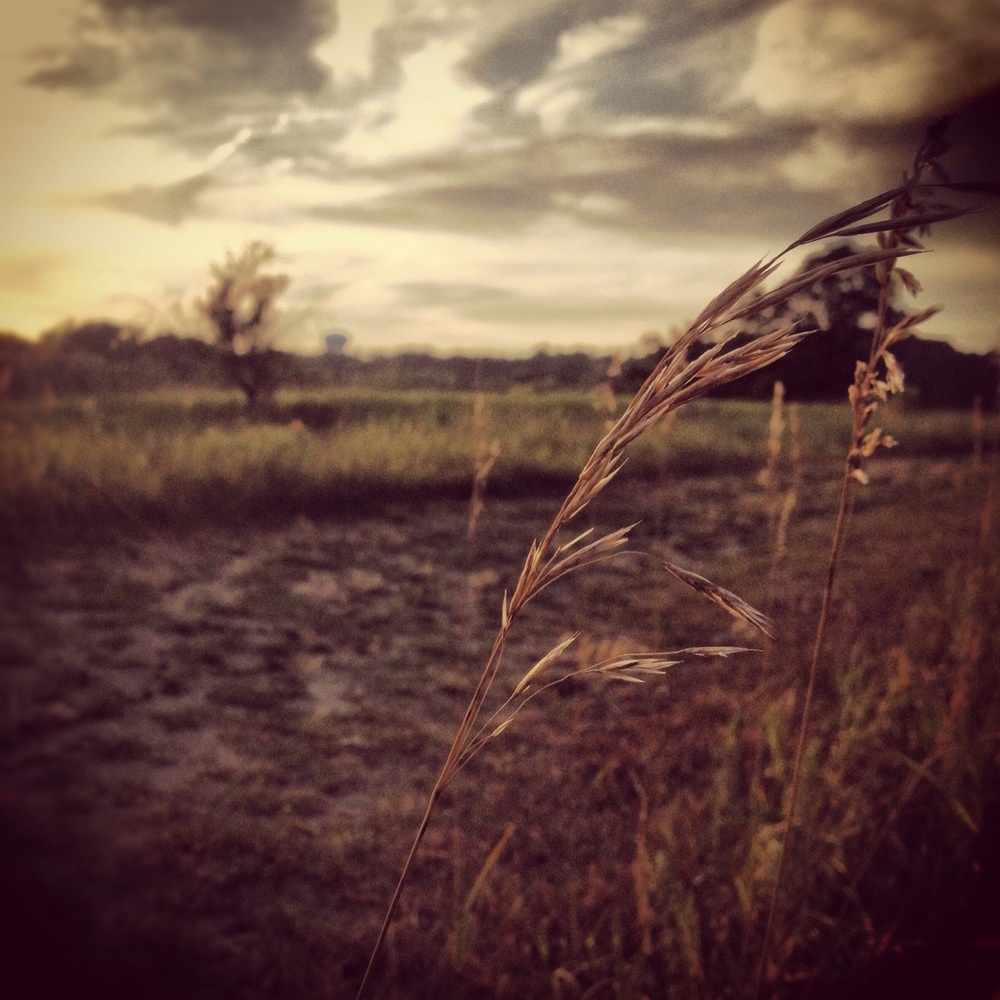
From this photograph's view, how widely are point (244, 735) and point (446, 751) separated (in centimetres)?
84

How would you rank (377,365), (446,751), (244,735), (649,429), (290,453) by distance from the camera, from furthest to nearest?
(377,365) → (290,453) → (244,735) → (446,751) → (649,429)

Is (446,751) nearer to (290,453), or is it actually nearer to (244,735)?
(244,735)

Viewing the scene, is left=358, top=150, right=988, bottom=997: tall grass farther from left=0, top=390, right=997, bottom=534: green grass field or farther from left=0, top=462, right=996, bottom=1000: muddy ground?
left=0, top=390, right=997, bottom=534: green grass field

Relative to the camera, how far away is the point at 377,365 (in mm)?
11391

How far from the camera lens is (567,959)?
162 centimetres

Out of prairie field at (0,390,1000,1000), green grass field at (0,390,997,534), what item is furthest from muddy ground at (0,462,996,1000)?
green grass field at (0,390,997,534)

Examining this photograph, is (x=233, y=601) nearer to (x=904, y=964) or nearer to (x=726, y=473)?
(x=904, y=964)

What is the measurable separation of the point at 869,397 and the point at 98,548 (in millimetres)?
5225

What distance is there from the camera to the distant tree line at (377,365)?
1755 millimetres

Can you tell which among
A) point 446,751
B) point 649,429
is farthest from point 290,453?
point 649,429

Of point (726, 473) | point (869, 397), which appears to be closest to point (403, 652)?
point (869, 397)

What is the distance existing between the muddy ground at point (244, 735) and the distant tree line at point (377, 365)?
1330mm

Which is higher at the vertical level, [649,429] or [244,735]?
[649,429]

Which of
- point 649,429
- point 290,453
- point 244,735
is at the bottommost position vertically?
point 244,735
